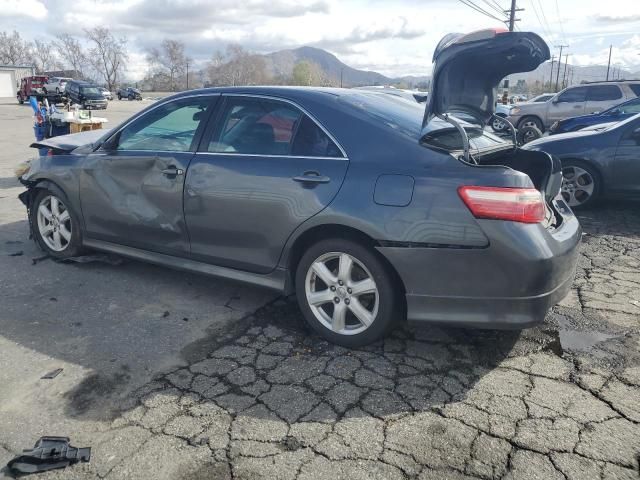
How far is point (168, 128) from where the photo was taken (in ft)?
13.7

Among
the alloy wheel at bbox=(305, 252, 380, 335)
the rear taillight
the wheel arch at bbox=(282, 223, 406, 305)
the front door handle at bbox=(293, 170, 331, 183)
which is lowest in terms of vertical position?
the alloy wheel at bbox=(305, 252, 380, 335)

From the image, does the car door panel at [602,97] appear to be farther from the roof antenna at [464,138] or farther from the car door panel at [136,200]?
the car door panel at [136,200]

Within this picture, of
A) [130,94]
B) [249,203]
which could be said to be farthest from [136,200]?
[130,94]

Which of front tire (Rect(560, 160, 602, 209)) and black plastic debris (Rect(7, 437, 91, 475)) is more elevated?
front tire (Rect(560, 160, 602, 209))

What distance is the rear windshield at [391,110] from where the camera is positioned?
3254mm

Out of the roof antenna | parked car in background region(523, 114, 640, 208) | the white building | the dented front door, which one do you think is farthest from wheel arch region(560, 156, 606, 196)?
the white building

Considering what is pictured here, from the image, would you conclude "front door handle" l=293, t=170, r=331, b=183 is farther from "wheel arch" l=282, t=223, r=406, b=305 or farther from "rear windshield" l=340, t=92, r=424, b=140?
"rear windshield" l=340, t=92, r=424, b=140

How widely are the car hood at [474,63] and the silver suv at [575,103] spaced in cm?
1437

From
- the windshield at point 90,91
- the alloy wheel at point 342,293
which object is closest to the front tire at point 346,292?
the alloy wheel at point 342,293

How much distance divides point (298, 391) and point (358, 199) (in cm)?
115

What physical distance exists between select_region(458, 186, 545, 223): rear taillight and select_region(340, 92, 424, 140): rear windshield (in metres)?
0.53

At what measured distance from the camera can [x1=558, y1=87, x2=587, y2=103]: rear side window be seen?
1650 centimetres

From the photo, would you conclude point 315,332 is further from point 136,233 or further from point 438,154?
point 136,233

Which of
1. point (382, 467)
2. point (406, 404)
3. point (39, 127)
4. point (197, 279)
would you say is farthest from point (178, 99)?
point (39, 127)
